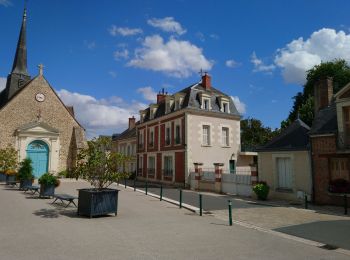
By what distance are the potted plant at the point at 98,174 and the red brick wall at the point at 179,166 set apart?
1246cm

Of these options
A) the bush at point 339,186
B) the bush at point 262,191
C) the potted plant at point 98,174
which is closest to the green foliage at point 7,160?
the potted plant at point 98,174

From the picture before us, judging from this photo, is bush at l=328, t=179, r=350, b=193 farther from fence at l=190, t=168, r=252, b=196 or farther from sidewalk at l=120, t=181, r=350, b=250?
fence at l=190, t=168, r=252, b=196

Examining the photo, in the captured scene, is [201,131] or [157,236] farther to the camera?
[201,131]

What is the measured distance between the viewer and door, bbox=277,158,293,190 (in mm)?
15242

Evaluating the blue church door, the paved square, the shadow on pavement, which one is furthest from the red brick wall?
the shadow on pavement

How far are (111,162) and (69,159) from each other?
19139mm

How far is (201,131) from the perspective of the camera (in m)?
23.6

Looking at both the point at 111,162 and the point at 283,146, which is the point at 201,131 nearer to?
the point at 283,146

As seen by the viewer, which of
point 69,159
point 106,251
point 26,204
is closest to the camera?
point 106,251

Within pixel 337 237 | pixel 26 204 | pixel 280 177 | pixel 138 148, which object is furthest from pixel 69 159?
pixel 337 237

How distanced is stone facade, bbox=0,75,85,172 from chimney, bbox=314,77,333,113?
1911 cm

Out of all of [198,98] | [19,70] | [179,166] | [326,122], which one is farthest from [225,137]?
[19,70]

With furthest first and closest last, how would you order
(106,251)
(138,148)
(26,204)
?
(138,148), (26,204), (106,251)

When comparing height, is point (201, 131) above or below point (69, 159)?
above
